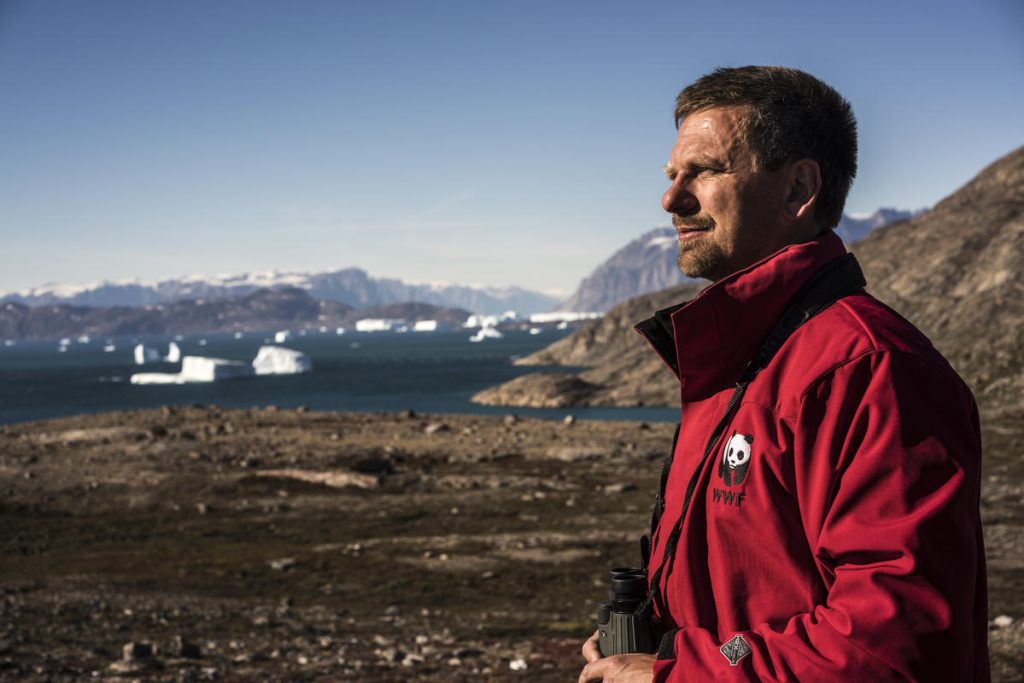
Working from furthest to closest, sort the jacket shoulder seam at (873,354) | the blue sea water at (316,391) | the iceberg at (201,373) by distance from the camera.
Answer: the iceberg at (201,373) → the blue sea water at (316,391) → the jacket shoulder seam at (873,354)

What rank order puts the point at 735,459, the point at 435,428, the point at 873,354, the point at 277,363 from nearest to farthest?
the point at 873,354
the point at 735,459
the point at 435,428
the point at 277,363

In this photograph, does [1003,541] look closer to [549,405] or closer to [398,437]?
[398,437]

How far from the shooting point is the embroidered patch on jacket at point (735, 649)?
2.32 m

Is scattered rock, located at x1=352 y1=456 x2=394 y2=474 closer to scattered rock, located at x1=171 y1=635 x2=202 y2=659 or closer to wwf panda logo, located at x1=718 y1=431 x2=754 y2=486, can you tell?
scattered rock, located at x1=171 y1=635 x2=202 y2=659

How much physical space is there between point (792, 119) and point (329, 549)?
16.2m

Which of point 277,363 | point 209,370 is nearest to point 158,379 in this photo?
point 209,370

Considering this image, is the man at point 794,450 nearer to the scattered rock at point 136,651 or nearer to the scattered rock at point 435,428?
the scattered rock at point 136,651

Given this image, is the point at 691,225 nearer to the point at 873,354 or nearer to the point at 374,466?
the point at 873,354

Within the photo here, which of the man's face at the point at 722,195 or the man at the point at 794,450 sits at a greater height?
the man's face at the point at 722,195

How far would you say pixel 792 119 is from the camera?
271cm

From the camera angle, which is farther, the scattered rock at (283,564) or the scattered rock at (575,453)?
the scattered rock at (575,453)

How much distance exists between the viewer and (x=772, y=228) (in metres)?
2.78

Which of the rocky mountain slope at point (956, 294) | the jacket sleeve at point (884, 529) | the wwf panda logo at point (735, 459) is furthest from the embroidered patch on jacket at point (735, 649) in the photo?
the rocky mountain slope at point (956, 294)

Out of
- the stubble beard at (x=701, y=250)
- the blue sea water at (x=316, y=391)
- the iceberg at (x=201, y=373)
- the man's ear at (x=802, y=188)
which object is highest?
the man's ear at (x=802, y=188)
